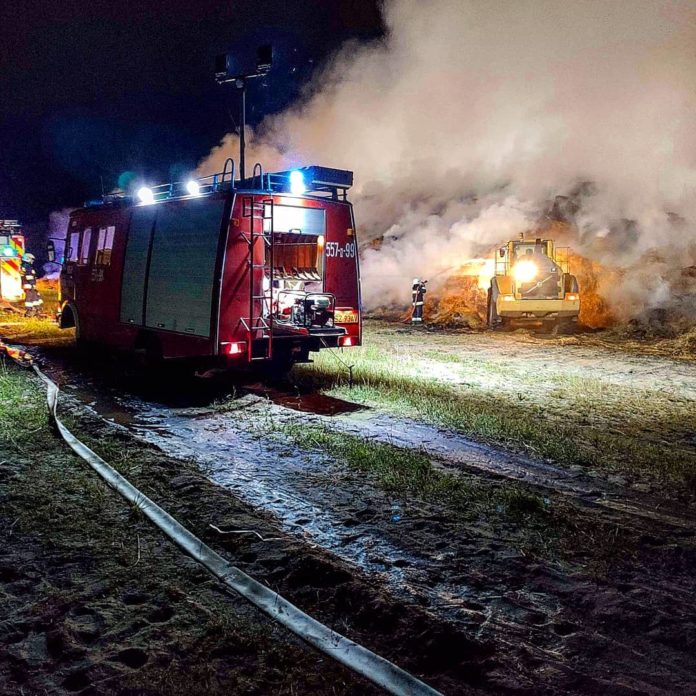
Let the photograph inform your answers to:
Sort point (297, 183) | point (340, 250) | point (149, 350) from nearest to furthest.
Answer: point (297, 183), point (340, 250), point (149, 350)

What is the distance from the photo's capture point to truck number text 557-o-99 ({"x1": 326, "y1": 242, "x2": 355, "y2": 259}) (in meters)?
9.61

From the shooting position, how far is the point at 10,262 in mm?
18906

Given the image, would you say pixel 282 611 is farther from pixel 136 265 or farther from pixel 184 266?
pixel 136 265

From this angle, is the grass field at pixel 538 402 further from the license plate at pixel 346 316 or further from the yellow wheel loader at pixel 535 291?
the yellow wheel loader at pixel 535 291

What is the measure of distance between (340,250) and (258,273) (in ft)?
4.85

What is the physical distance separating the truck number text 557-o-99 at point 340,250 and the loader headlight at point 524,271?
30.1 feet

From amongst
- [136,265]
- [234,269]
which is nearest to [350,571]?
[234,269]

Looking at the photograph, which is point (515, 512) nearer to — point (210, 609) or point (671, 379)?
point (210, 609)

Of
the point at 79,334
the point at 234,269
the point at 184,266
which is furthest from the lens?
the point at 79,334

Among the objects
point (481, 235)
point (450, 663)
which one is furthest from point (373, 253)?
point (450, 663)

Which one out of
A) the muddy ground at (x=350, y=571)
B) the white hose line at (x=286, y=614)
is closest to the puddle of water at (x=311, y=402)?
the muddy ground at (x=350, y=571)

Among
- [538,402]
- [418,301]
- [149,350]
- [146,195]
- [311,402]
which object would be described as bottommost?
[311,402]

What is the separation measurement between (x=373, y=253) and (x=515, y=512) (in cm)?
2126

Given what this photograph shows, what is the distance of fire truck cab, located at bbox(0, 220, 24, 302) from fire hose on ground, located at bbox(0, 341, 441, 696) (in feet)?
52.2
